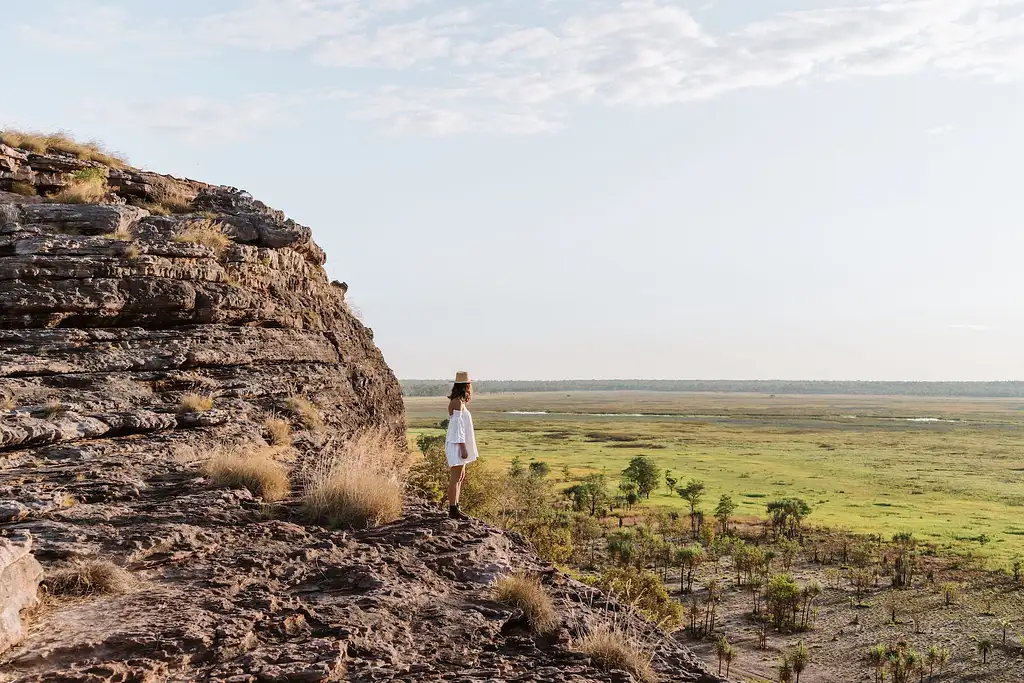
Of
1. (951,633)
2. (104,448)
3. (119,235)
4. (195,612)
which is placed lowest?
(951,633)

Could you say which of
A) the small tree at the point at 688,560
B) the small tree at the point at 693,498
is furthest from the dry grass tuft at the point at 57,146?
the small tree at the point at 693,498

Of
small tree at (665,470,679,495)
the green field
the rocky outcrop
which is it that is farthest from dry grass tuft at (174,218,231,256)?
small tree at (665,470,679,495)

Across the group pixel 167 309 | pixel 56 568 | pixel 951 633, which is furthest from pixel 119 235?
Answer: pixel 951 633

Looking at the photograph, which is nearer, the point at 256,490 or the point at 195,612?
the point at 195,612

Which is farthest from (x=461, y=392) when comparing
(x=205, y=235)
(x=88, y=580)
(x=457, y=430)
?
(x=205, y=235)

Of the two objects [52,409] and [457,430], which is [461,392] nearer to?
[457,430]

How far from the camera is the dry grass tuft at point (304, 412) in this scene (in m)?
12.1

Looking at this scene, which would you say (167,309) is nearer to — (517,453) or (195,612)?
(195,612)

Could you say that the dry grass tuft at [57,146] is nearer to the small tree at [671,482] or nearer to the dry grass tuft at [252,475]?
Result: the dry grass tuft at [252,475]

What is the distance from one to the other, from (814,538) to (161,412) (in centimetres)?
6940

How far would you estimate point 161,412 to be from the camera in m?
10.5

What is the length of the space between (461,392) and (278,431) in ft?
10.8

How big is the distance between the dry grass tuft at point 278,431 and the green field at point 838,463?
68.0 metres

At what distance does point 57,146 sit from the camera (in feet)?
55.0
